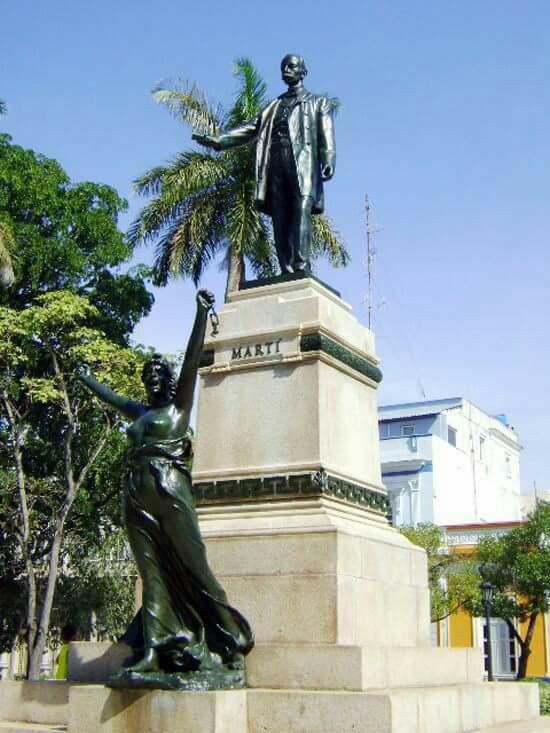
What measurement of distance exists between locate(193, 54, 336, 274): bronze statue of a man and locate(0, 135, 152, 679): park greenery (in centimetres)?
1399

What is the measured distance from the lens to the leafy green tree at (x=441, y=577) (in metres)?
34.0

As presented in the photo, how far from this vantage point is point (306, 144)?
10.0 m

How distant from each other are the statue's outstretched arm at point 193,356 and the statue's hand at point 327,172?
2.98 meters

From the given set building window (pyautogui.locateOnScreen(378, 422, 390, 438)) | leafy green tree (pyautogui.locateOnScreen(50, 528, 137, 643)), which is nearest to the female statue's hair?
leafy green tree (pyautogui.locateOnScreen(50, 528, 137, 643))

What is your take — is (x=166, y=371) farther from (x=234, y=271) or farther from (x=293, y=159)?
(x=234, y=271)

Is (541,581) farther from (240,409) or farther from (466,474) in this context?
(240,409)

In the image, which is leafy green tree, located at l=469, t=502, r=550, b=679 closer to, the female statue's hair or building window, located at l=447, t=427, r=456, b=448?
building window, located at l=447, t=427, r=456, b=448

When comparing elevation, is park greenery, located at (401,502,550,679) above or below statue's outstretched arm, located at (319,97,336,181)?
below

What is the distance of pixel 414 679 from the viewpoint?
26.1ft

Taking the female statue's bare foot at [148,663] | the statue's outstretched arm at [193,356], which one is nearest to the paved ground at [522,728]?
the female statue's bare foot at [148,663]

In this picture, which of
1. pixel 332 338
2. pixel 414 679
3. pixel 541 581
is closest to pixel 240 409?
pixel 332 338

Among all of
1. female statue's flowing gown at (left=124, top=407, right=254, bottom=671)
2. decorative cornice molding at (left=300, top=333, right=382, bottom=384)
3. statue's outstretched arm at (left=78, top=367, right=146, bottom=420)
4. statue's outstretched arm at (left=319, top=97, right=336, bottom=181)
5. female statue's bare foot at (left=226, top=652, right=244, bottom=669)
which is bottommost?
female statue's bare foot at (left=226, top=652, right=244, bottom=669)

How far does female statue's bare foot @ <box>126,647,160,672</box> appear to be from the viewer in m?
6.75

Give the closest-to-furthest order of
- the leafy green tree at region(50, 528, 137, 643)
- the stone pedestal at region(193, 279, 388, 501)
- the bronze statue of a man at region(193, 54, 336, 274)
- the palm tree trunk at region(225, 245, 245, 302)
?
the stone pedestal at region(193, 279, 388, 501)
the bronze statue of a man at region(193, 54, 336, 274)
the palm tree trunk at region(225, 245, 245, 302)
the leafy green tree at region(50, 528, 137, 643)
